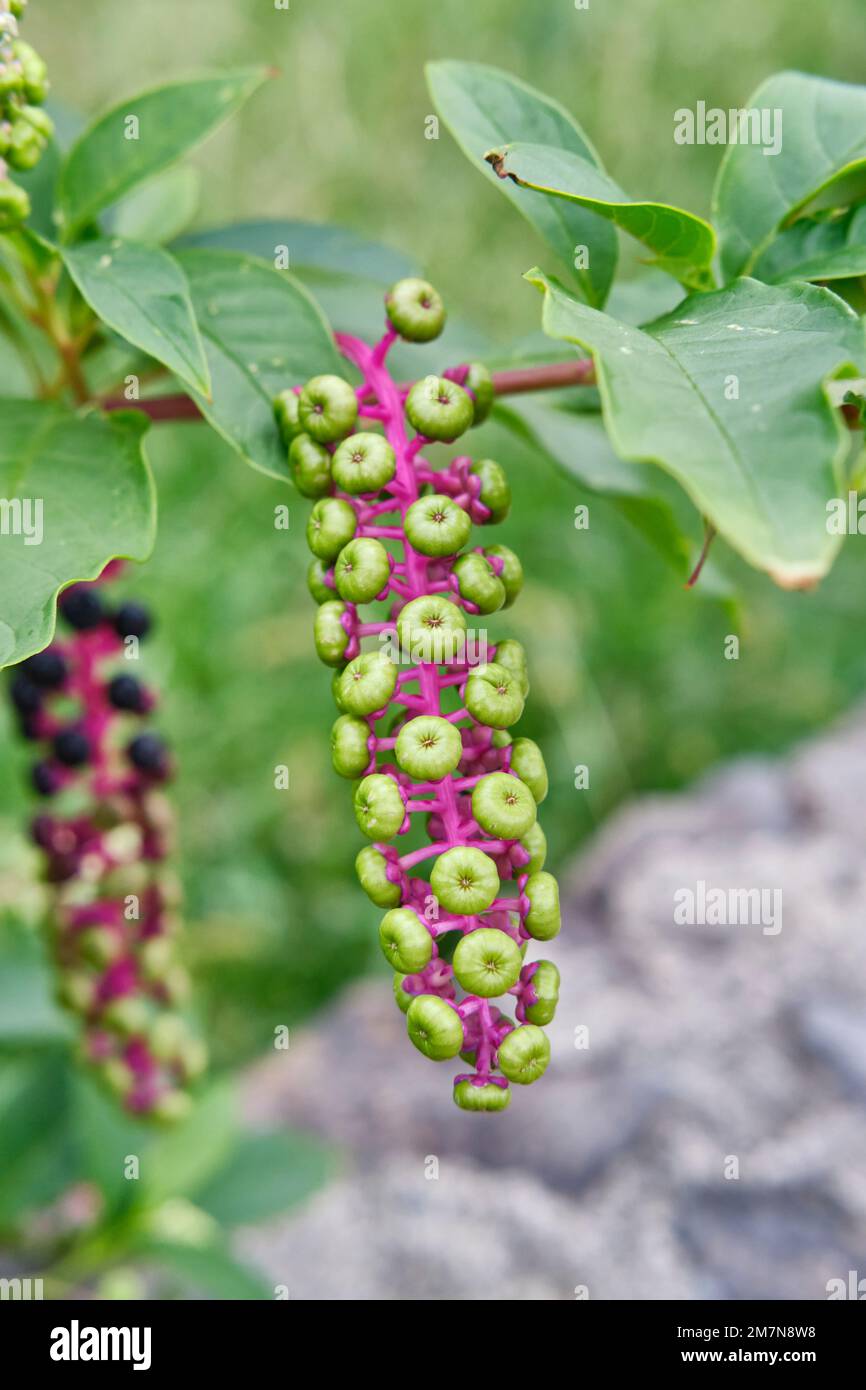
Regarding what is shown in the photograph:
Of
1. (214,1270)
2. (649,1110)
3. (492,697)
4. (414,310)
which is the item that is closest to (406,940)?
(492,697)

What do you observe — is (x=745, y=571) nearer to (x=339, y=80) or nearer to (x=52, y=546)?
(x=339, y=80)

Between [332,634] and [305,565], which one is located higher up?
[305,565]

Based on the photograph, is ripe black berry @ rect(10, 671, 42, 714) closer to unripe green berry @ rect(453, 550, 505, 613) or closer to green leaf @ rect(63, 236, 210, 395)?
green leaf @ rect(63, 236, 210, 395)

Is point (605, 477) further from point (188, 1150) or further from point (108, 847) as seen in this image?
point (188, 1150)

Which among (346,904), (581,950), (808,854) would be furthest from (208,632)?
(808,854)

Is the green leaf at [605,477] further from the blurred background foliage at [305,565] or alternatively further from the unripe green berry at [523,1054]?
the blurred background foliage at [305,565]

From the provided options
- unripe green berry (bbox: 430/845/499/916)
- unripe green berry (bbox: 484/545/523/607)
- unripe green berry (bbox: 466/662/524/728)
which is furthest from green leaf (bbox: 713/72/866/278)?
unripe green berry (bbox: 430/845/499/916)
